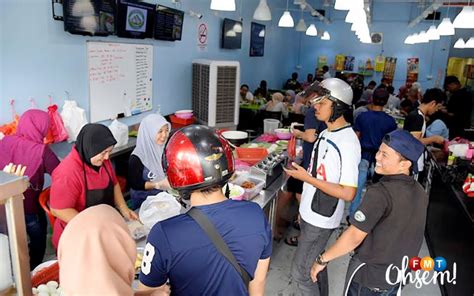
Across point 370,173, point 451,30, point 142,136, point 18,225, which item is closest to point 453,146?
point 370,173

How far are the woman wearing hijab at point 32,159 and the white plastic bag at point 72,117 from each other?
2.27ft

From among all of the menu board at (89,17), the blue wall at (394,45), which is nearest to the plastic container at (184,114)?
the menu board at (89,17)

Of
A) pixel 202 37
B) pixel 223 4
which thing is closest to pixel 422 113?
pixel 223 4

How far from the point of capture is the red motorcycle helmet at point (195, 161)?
1.29 meters

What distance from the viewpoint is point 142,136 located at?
3.02 meters

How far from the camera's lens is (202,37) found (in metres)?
5.82

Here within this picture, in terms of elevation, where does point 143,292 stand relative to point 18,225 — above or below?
below

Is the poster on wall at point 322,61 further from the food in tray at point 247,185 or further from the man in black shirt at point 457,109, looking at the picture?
the food in tray at point 247,185

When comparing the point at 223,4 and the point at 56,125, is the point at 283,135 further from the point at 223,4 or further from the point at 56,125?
the point at 56,125

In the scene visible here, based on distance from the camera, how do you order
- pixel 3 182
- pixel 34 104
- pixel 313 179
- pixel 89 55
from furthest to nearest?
pixel 89 55, pixel 34 104, pixel 313 179, pixel 3 182

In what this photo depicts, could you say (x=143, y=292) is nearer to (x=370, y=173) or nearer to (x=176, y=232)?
(x=176, y=232)

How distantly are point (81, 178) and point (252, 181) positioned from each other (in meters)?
1.33

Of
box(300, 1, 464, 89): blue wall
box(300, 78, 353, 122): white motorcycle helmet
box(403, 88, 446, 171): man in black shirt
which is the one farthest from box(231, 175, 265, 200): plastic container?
box(300, 1, 464, 89): blue wall

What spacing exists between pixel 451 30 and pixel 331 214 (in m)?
4.98
